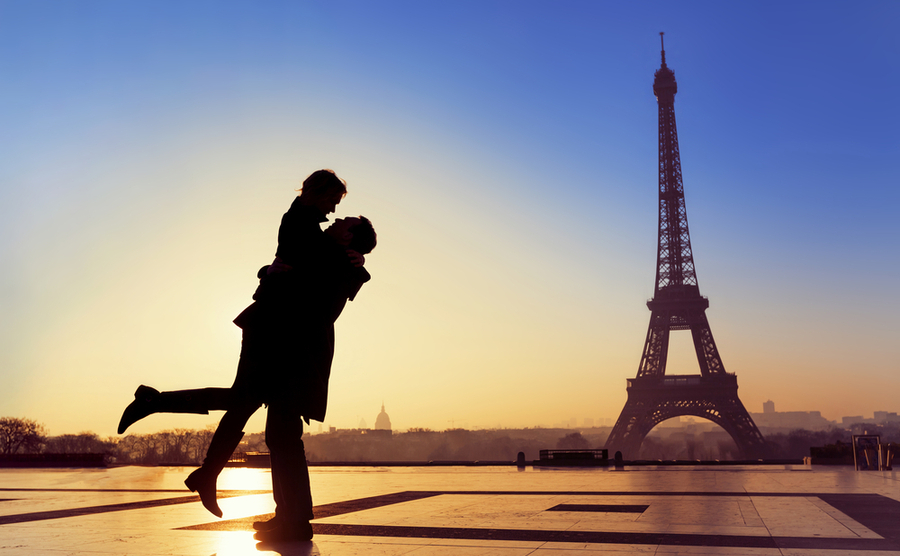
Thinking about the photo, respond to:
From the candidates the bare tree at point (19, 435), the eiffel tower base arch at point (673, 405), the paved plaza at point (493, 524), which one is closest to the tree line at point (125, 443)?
the bare tree at point (19, 435)

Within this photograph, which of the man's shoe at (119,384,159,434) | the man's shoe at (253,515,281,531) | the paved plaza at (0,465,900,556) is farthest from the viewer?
the man's shoe at (253,515,281,531)

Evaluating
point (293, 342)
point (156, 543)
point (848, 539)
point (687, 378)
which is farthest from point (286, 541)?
point (687, 378)

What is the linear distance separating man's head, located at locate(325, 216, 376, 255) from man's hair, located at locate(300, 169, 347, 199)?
→ 0.74ft

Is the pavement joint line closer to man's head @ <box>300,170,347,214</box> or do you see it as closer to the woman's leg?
the woman's leg

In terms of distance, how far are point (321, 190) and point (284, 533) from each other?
245 cm

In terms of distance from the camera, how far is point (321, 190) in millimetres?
4789

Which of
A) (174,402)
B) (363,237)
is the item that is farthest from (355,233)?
(174,402)

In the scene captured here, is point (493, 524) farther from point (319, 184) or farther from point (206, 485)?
point (319, 184)

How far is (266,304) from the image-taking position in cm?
459

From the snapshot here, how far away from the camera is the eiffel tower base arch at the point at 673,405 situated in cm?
5438

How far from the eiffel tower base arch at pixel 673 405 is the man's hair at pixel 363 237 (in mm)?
52477

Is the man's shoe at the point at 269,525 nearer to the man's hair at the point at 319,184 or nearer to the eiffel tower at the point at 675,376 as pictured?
the man's hair at the point at 319,184

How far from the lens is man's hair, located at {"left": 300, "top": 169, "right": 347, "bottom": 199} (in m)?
4.79

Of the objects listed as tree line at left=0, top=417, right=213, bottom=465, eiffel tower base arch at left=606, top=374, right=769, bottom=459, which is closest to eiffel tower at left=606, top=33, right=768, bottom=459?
eiffel tower base arch at left=606, top=374, right=769, bottom=459
